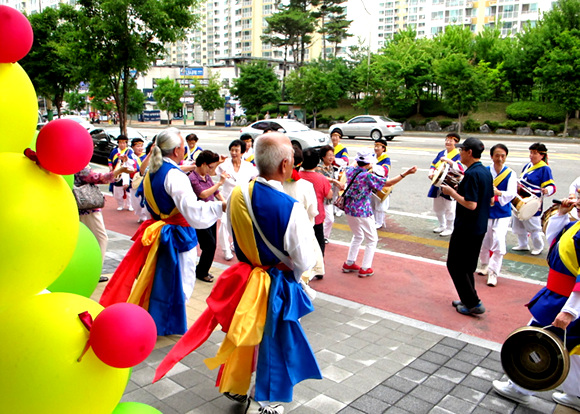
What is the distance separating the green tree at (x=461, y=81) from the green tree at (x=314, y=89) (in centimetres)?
985

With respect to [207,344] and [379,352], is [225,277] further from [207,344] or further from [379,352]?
[379,352]

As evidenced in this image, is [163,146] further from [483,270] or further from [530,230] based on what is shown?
[530,230]

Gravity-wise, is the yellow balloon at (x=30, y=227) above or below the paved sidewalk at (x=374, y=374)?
above

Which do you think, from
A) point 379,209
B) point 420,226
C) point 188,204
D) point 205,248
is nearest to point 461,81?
point 420,226

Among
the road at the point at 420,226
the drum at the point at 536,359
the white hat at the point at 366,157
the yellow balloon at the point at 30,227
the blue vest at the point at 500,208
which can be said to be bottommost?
the road at the point at 420,226

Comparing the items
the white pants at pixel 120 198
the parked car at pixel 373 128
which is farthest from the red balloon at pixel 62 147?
the parked car at pixel 373 128

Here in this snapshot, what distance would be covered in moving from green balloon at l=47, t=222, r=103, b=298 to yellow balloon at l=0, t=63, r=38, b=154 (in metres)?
0.62

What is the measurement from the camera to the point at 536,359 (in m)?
3.39

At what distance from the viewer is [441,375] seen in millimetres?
4012

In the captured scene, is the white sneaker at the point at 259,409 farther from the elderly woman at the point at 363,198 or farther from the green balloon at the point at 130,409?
the elderly woman at the point at 363,198

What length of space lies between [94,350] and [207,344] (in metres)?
2.99

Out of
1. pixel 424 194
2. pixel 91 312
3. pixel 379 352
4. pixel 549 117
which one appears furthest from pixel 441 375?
pixel 549 117

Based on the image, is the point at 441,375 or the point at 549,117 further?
the point at 549,117

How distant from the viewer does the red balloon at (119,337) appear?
1609mm
